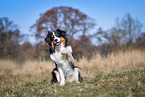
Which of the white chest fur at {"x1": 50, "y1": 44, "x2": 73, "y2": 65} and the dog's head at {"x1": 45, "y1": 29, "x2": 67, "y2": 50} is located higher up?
the dog's head at {"x1": 45, "y1": 29, "x2": 67, "y2": 50}

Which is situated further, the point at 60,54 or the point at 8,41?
the point at 8,41

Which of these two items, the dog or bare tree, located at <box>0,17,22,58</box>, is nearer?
the dog

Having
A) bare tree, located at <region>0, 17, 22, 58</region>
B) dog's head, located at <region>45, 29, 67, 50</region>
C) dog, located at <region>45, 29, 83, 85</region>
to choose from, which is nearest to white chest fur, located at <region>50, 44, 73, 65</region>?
dog, located at <region>45, 29, 83, 85</region>

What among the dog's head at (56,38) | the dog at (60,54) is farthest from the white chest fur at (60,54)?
the dog's head at (56,38)

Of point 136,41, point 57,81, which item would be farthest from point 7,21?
point 57,81

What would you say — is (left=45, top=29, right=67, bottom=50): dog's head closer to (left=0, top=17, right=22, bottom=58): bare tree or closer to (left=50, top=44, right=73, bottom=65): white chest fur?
(left=50, top=44, right=73, bottom=65): white chest fur

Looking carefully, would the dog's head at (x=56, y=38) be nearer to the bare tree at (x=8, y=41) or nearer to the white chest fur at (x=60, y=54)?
the white chest fur at (x=60, y=54)

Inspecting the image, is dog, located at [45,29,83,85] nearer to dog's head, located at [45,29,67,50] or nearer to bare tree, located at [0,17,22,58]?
dog's head, located at [45,29,67,50]

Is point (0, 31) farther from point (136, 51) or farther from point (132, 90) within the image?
point (132, 90)

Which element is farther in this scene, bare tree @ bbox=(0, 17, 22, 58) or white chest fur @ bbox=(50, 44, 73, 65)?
bare tree @ bbox=(0, 17, 22, 58)

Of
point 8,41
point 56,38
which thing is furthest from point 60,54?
point 8,41

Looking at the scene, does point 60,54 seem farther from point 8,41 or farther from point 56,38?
point 8,41

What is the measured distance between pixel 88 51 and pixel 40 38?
456 centimetres

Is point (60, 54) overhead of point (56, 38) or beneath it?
beneath
